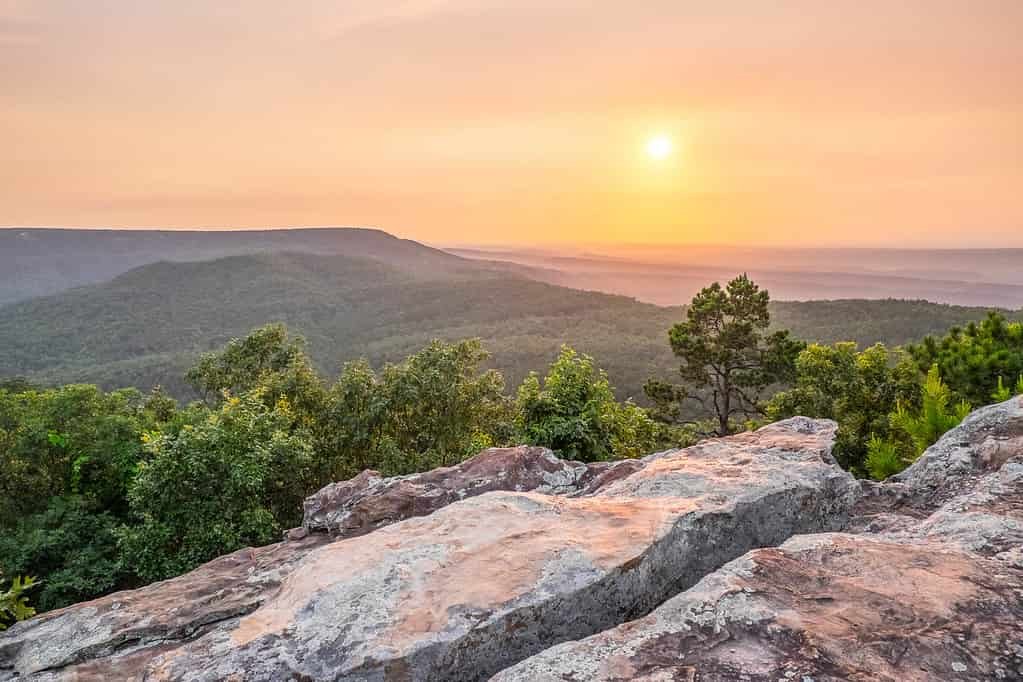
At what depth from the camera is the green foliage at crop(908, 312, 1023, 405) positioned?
14531mm

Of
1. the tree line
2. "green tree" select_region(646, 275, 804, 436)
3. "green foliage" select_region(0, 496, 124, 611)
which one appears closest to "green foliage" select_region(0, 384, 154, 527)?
the tree line

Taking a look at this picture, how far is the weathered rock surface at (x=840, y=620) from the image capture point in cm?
381

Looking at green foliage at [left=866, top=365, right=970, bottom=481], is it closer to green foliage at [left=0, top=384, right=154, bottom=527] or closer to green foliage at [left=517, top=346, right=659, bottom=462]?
green foliage at [left=517, top=346, right=659, bottom=462]

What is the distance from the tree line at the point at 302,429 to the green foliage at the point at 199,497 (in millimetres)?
39

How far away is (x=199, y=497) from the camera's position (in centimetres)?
1438

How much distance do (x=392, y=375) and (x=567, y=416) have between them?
6698 millimetres

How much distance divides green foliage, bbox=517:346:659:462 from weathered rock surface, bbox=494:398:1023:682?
34.0 feet

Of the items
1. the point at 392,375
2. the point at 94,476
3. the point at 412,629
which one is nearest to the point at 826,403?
the point at 392,375

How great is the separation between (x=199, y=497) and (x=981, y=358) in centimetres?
1968

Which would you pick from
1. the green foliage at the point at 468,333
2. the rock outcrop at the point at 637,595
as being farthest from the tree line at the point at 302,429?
the green foliage at the point at 468,333

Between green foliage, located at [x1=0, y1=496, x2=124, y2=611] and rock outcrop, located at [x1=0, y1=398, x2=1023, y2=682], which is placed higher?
rock outcrop, located at [x1=0, y1=398, x2=1023, y2=682]

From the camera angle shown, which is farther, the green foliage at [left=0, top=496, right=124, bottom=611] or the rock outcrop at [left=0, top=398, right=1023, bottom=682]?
the green foliage at [left=0, top=496, right=124, bottom=611]

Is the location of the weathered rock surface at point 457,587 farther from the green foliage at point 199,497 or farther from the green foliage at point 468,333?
the green foliage at point 468,333

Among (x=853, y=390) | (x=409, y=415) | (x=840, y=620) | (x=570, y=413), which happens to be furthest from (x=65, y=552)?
(x=853, y=390)
